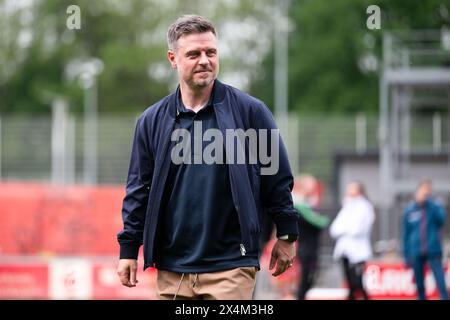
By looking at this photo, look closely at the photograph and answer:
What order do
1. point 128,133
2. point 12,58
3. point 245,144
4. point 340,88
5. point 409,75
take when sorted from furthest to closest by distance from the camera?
1. point 12,58
2. point 340,88
3. point 128,133
4. point 409,75
5. point 245,144

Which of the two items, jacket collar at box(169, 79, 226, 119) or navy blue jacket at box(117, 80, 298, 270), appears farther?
jacket collar at box(169, 79, 226, 119)

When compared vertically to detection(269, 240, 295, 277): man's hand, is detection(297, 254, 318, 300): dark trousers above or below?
below

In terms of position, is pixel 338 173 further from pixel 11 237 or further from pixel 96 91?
pixel 96 91

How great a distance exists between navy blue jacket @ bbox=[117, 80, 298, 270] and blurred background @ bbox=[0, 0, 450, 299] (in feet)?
8.81

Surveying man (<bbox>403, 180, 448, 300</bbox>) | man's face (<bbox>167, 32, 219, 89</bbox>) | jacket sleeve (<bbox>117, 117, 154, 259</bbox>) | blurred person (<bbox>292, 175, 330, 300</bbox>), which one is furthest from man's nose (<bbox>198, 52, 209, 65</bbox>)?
man (<bbox>403, 180, 448, 300</bbox>)

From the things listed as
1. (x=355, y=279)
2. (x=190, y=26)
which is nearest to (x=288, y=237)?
(x=190, y=26)

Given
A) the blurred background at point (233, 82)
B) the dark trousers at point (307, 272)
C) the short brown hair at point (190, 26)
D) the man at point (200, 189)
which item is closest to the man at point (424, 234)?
the dark trousers at point (307, 272)

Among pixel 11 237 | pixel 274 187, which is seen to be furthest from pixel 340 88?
Answer: pixel 274 187

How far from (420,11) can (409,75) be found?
148 cm

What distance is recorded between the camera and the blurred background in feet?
74.7

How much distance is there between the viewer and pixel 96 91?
195 feet

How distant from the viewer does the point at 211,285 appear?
6.28 metres

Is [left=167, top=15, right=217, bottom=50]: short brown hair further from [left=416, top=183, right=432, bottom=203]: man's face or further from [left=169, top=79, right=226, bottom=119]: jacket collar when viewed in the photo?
[left=416, top=183, right=432, bottom=203]: man's face

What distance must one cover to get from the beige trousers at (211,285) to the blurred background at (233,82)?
3164mm
